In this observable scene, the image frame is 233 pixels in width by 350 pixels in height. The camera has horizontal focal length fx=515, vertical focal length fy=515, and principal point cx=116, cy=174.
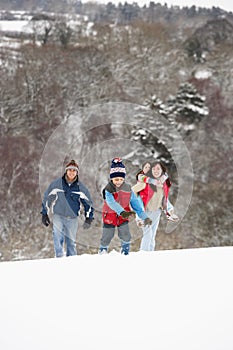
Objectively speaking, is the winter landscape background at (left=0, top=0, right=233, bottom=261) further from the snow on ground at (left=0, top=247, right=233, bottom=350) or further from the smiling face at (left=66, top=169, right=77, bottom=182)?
the snow on ground at (left=0, top=247, right=233, bottom=350)

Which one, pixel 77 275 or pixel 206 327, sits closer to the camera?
pixel 206 327

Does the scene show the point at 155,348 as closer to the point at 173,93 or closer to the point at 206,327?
the point at 206,327

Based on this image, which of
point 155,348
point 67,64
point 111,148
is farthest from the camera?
point 67,64

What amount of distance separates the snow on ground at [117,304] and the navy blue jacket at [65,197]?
1082 millimetres

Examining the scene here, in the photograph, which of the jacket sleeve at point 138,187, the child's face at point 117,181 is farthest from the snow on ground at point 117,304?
the jacket sleeve at point 138,187

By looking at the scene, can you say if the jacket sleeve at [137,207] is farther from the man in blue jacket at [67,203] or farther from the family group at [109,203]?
the man in blue jacket at [67,203]

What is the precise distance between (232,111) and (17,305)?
20.6m

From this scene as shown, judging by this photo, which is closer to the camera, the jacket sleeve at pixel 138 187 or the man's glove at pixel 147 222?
the man's glove at pixel 147 222

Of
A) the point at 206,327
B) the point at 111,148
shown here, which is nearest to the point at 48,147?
the point at 206,327

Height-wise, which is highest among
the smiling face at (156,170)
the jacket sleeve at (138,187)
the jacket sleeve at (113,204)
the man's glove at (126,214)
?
the smiling face at (156,170)

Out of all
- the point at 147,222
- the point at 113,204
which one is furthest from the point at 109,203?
the point at 147,222

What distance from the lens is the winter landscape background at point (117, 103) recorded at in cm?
1538

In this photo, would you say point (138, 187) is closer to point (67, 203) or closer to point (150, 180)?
point (150, 180)

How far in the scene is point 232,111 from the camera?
864 inches
